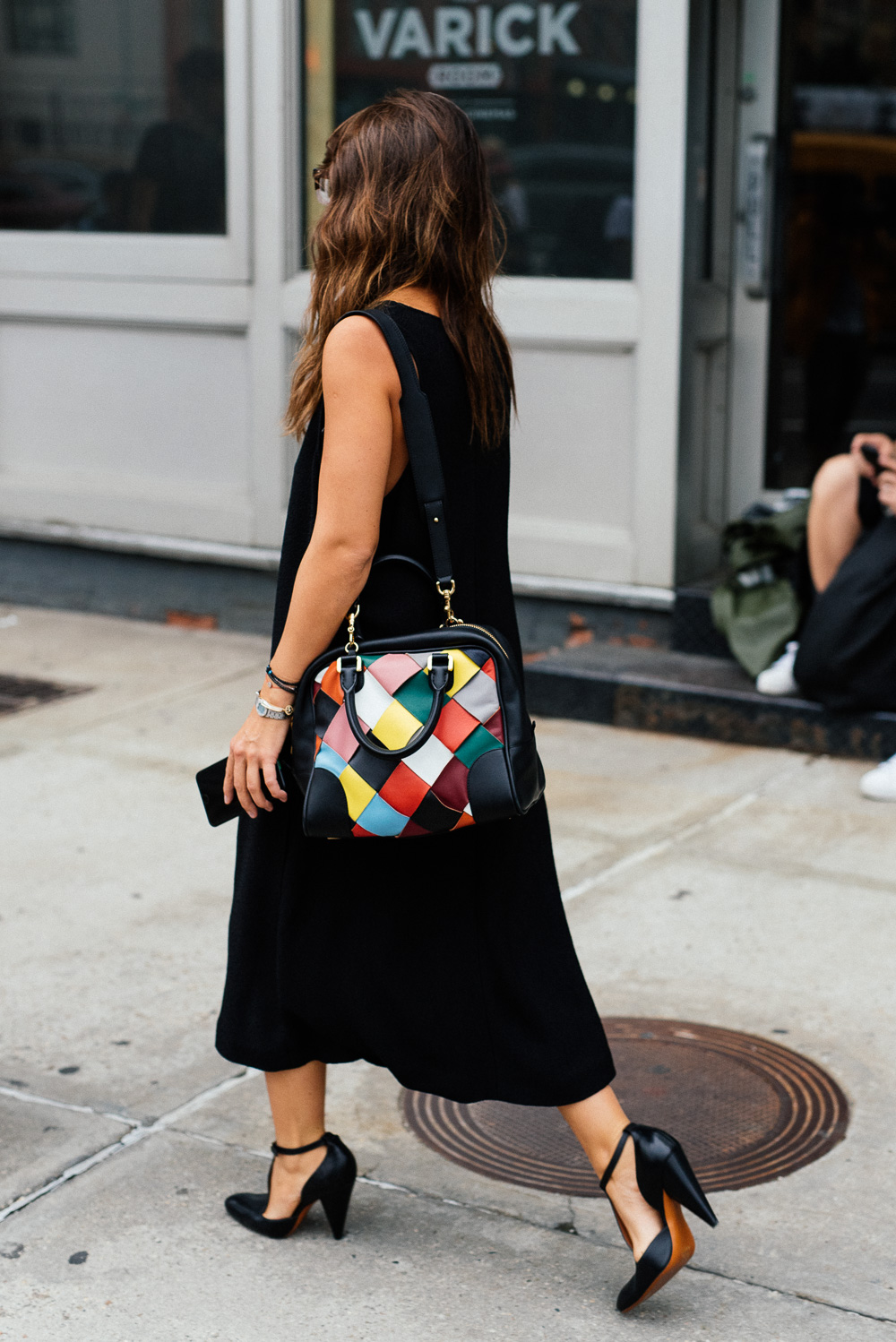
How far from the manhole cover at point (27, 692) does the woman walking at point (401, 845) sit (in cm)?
362

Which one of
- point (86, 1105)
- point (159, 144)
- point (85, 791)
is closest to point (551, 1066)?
point (86, 1105)

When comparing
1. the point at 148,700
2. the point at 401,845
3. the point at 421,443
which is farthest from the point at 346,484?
the point at 148,700

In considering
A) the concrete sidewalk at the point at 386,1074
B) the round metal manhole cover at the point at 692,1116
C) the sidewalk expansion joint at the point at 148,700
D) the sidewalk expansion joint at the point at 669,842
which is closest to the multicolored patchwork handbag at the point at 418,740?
the concrete sidewalk at the point at 386,1074

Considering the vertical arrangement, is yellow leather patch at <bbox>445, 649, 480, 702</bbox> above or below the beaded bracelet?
above

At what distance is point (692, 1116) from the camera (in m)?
3.18

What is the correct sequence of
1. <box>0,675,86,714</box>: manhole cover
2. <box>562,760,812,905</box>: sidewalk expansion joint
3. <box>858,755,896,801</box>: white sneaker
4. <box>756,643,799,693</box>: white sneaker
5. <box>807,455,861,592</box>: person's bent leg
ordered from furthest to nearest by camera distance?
<box>0,675,86,714</box>: manhole cover
<box>756,643,799,693</box>: white sneaker
<box>807,455,861,592</box>: person's bent leg
<box>858,755,896,801</box>: white sneaker
<box>562,760,812,905</box>: sidewalk expansion joint

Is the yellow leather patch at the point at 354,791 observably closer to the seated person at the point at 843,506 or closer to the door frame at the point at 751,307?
the seated person at the point at 843,506

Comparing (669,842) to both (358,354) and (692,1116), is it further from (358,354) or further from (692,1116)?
(358,354)

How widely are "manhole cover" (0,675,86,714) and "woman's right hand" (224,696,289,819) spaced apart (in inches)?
146

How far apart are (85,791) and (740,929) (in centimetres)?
213

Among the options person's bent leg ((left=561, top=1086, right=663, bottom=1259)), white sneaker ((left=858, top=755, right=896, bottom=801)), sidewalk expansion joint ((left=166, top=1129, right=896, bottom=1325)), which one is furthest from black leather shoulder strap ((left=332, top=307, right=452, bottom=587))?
white sneaker ((left=858, top=755, right=896, bottom=801))

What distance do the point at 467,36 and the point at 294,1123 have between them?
487cm

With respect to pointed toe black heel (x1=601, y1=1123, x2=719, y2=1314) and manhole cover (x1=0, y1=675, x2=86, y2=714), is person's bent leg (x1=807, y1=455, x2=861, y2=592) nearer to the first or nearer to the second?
manhole cover (x1=0, y1=675, x2=86, y2=714)

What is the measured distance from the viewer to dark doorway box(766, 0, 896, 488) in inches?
258
